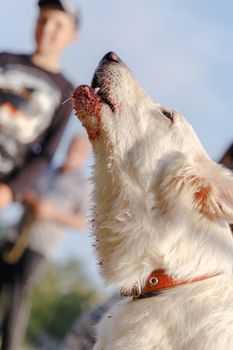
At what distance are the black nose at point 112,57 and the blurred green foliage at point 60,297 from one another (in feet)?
133

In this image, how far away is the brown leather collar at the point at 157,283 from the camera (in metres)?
4.91

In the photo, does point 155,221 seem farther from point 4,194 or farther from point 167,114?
point 4,194

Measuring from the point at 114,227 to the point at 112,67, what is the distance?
84 centimetres

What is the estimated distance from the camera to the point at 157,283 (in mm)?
4938

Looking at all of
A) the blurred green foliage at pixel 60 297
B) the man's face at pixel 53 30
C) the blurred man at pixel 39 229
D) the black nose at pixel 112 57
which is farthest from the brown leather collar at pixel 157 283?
the blurred green foliage at pixel 60 297

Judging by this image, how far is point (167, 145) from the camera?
524cm

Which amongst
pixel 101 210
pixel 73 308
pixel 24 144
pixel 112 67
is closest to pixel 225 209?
pixel 101 210

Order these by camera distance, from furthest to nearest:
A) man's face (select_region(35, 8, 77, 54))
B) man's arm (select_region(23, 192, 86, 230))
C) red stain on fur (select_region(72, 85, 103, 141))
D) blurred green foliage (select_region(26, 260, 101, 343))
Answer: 1. blurred green foliage (select_region(26, 260, 101, 343))
2. man's arm (select_region(23, 192, 86, 230))
3. man's face (select_region(35, 8, 77, 54))
4. red stain on fur (select_region(72, 85, 103, 141))

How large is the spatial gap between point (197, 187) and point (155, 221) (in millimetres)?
286

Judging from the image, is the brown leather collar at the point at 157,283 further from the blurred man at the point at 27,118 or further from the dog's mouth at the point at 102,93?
the blurred man at the point at 27,118

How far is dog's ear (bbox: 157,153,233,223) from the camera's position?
15.9 feet

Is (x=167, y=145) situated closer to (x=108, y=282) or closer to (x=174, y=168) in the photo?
(x=174, y=168)

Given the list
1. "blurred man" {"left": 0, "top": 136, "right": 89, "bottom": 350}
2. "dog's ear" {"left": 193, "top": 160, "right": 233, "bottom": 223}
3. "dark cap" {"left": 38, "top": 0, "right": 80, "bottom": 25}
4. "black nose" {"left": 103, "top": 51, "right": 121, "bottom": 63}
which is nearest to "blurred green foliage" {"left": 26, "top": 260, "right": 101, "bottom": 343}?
"blurred man" {"left": 0, "top": 136, "right": 89, "bottom": 350}

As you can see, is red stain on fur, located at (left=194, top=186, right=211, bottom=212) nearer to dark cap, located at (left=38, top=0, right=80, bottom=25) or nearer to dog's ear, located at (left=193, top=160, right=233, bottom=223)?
dog's ear, located at (left=193, top=160, right=233, bottom=223)
